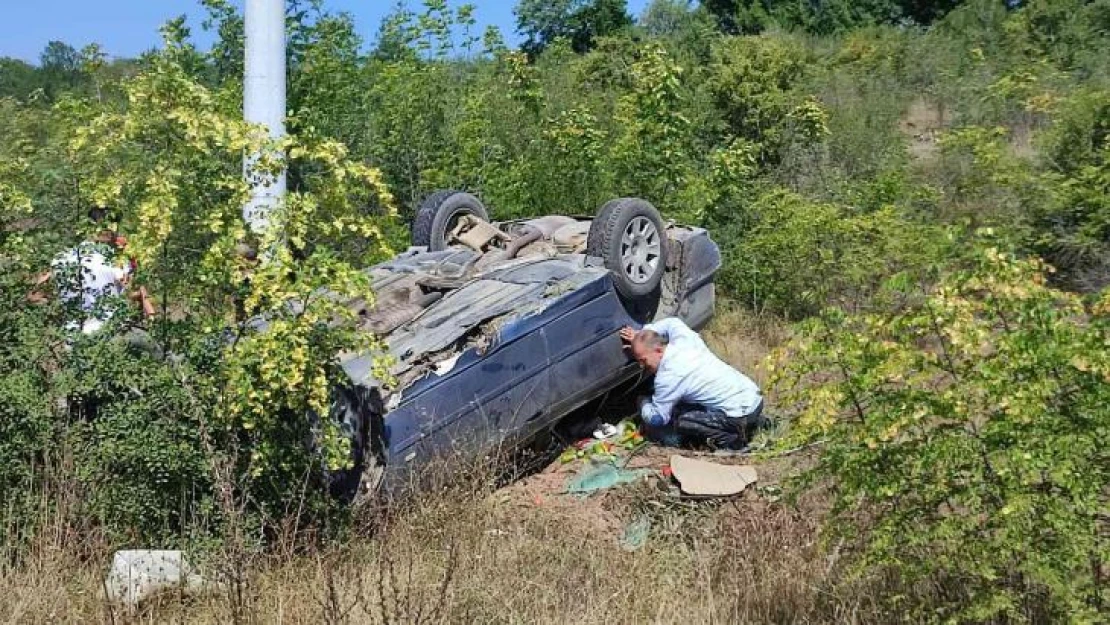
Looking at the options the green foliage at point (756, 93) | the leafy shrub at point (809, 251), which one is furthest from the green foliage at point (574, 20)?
the leafy shrub at point (809, 251)

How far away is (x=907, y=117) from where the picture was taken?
1809 cm

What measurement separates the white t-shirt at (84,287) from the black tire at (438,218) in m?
2.94

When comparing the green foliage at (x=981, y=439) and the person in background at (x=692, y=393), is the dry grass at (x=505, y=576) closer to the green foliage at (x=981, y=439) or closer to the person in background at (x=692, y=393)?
the green foliage at (x=981, y=439)

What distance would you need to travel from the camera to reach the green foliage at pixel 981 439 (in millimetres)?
3660

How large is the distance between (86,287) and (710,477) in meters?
3.60

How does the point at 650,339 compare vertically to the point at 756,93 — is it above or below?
below

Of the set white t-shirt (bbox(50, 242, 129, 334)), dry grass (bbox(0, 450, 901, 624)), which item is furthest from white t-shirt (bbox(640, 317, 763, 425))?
white t-shirt (bbox(50, 242, 129, 334))

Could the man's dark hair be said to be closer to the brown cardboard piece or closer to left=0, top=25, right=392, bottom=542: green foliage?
the brown cardboard piece

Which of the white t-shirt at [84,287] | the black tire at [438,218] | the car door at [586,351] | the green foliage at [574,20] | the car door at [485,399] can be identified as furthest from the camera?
the green foliage at [574,20]

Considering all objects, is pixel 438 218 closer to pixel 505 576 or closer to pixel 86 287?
pixel 86 287

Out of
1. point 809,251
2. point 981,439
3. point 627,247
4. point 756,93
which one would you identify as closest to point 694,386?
point 627,247

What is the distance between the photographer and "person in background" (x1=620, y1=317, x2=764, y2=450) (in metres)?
6.86

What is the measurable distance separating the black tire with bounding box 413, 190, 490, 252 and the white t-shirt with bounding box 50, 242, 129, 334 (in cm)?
294

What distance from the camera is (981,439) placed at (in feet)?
12.6
